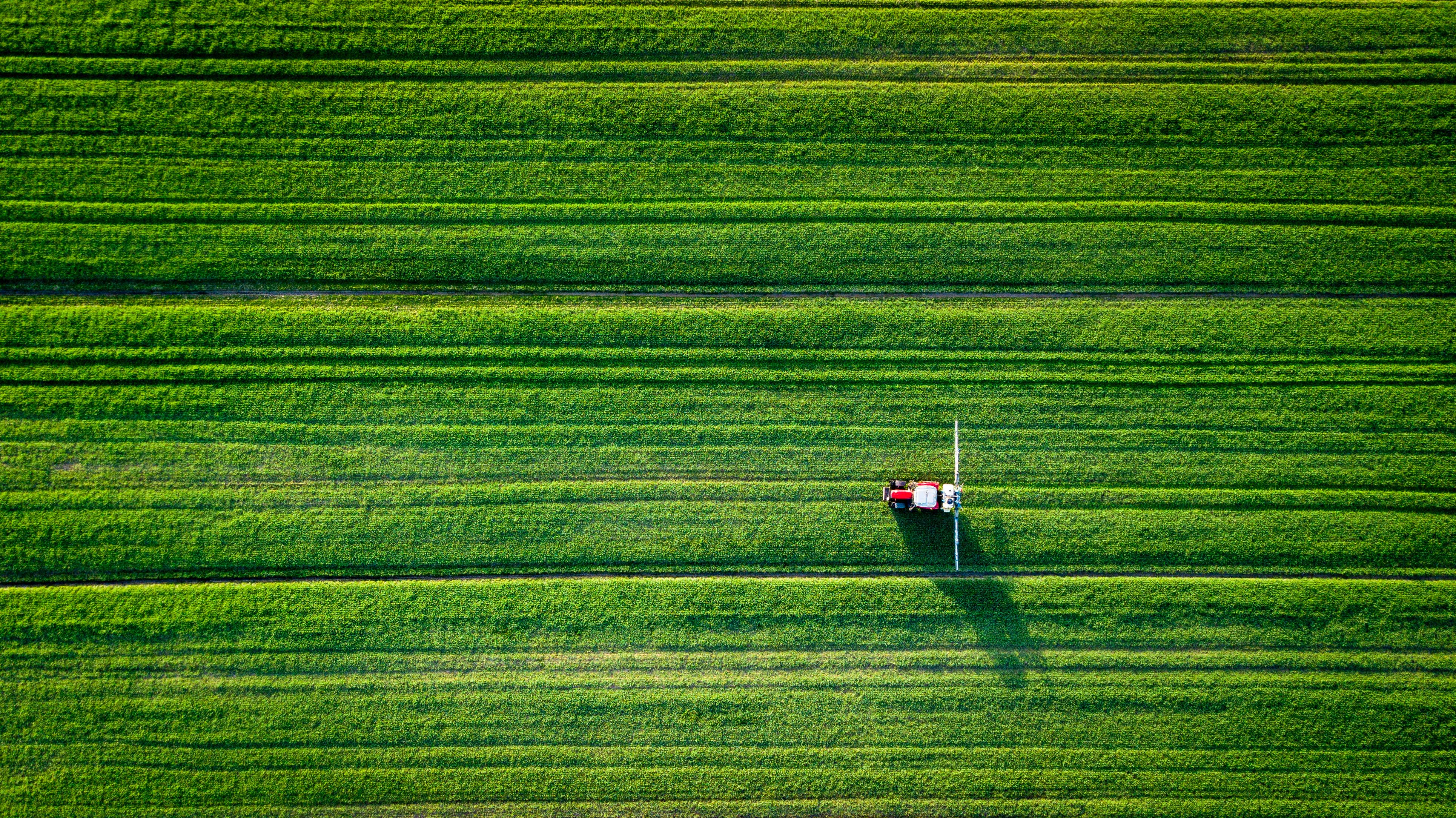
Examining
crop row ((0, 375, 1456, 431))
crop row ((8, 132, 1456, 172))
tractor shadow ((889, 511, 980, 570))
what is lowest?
tractor shadow ((889, 511, 980, 570))

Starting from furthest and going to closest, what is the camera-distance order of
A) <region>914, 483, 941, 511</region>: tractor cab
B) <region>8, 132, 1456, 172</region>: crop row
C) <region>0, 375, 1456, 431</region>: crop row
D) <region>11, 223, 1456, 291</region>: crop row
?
<region>8, 132, 1456, 172</region>: crop row < <region>11, 223, 1456, 291</region>: crop row < <region>0, 375, 1456, 431</region>: crop row < <region>914, 483, 941, 511</region>: tractor cab

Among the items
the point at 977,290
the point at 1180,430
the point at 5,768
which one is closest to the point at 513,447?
the point at 977,290

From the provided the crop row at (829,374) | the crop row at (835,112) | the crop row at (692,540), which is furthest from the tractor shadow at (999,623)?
the crop row at (835,112)

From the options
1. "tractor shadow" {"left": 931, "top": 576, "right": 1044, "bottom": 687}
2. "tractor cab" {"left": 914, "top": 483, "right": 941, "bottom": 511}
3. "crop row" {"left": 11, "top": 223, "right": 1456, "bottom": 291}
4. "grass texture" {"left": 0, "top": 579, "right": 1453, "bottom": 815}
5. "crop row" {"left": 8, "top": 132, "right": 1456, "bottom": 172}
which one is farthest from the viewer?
"crop row" {"left": 8, "top": 132, "right": 1456, "bottom": 172}

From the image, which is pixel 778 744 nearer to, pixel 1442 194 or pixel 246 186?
pixel 246 186

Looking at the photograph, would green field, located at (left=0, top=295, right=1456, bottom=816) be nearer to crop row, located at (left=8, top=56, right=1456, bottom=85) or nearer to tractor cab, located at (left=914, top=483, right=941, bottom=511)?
tractor cab, located at (left=914, top=483, right=941, bottom=511)

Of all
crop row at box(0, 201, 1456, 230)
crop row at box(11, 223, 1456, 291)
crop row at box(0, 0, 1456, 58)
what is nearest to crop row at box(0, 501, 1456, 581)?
crop row at box(11, 223, 1456, 291)

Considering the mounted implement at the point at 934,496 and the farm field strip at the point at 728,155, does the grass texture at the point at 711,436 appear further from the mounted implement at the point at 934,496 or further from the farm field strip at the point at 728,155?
the farm field strip at the point at 728,155

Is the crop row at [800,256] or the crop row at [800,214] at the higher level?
the crop row at [800,214]
